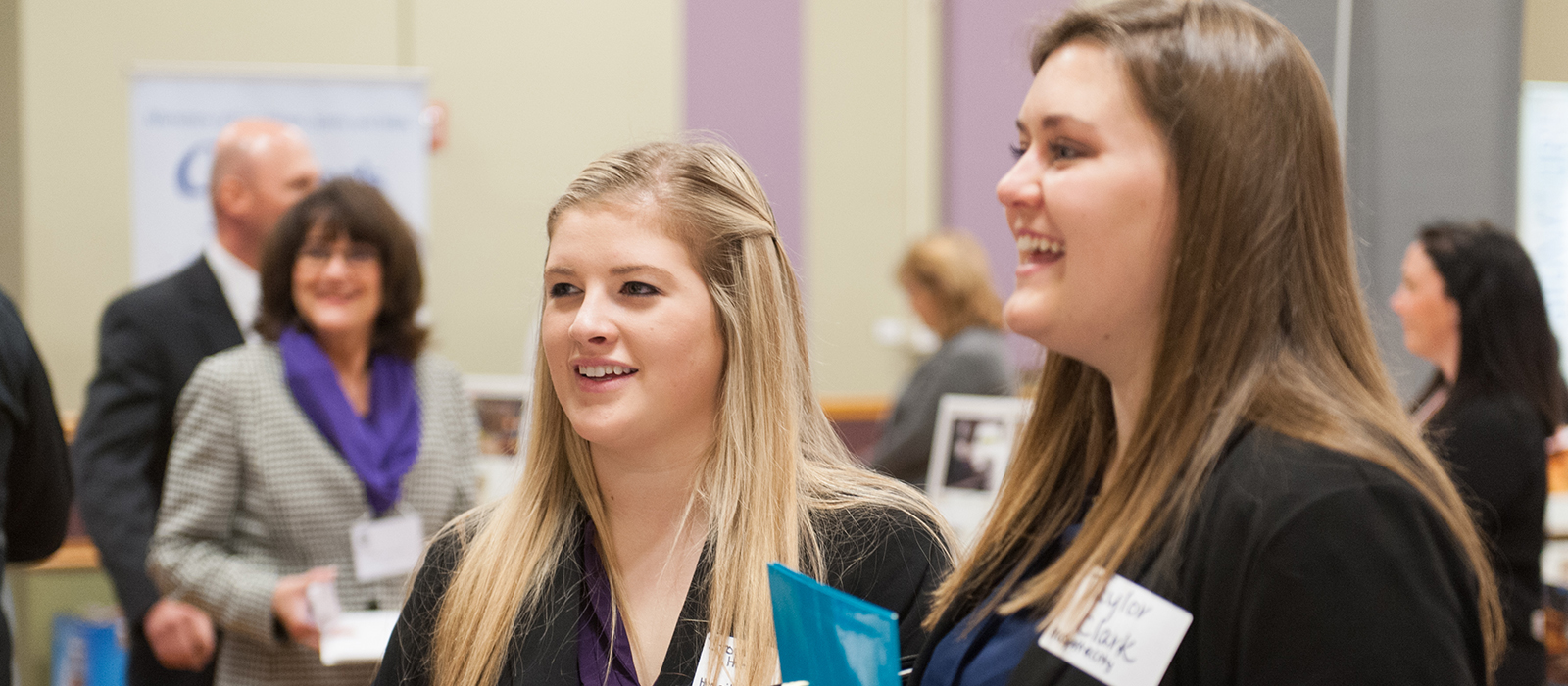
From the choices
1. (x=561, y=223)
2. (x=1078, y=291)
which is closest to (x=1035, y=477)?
(x=1078, y=291)

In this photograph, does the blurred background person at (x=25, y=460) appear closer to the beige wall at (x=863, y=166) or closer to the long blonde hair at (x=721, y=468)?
the long blonde hair at (x=721, y=468)

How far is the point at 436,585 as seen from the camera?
1536mm

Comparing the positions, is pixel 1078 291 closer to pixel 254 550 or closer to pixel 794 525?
pixel 794 525

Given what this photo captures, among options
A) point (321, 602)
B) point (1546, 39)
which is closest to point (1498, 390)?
point (1546, 39)

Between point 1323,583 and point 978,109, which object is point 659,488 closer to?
point 1323,583

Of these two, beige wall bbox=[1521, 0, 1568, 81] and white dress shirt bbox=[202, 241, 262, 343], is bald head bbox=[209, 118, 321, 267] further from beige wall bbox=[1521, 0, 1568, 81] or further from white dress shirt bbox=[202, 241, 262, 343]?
beige wall bbox=[1521, 0, 1568, 81]

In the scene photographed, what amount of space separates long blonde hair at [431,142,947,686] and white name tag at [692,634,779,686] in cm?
2

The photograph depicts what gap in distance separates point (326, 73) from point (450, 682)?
3.38m

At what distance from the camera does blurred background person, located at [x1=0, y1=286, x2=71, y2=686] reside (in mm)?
2252

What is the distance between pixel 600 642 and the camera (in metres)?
1.45

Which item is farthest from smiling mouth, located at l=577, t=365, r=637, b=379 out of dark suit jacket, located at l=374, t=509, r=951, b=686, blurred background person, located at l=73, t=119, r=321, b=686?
blurred background person, located at l=73, t=119, r=321, b=686

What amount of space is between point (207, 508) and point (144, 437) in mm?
439

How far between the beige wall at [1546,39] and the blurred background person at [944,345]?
1824 mm

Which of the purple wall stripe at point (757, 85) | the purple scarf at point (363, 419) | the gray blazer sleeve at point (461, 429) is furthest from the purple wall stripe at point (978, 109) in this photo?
the purple scarf at point (363, 419)
